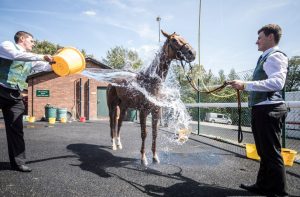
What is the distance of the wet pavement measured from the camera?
3678 mm

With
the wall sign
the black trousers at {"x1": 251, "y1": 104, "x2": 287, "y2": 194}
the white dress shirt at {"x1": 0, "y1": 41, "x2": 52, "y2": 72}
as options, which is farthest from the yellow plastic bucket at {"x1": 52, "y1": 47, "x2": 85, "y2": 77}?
the wall sign

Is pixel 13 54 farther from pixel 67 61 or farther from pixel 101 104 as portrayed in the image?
pixel 101 104

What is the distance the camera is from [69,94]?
850 inches

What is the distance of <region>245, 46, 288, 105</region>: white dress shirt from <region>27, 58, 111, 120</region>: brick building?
1926 centimetres

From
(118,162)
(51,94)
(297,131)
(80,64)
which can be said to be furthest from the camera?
(51,94)

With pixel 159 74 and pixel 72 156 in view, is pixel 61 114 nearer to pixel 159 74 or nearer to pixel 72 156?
pixel 72 156

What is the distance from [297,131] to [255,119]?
33.4 ft

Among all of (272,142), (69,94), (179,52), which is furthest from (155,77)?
(69,94)

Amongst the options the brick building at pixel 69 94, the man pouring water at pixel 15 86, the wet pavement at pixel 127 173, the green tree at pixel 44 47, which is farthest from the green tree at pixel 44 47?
the man pouring water at pixel 15 86

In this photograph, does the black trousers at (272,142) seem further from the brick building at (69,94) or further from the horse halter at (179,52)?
the brick building at (69,94)

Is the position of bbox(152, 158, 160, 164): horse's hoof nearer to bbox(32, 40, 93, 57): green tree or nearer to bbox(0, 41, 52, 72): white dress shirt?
bbox(0, 41, 52, 72): white dress shirt

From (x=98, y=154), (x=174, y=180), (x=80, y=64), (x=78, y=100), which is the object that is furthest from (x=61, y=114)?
(x=174, y=180)

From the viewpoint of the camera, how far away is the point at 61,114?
19203 millimetres

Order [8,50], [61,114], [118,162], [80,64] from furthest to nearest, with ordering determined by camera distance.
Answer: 1. [61,114]
2. [118,162]
3. [80,64]
4. [8,50]
